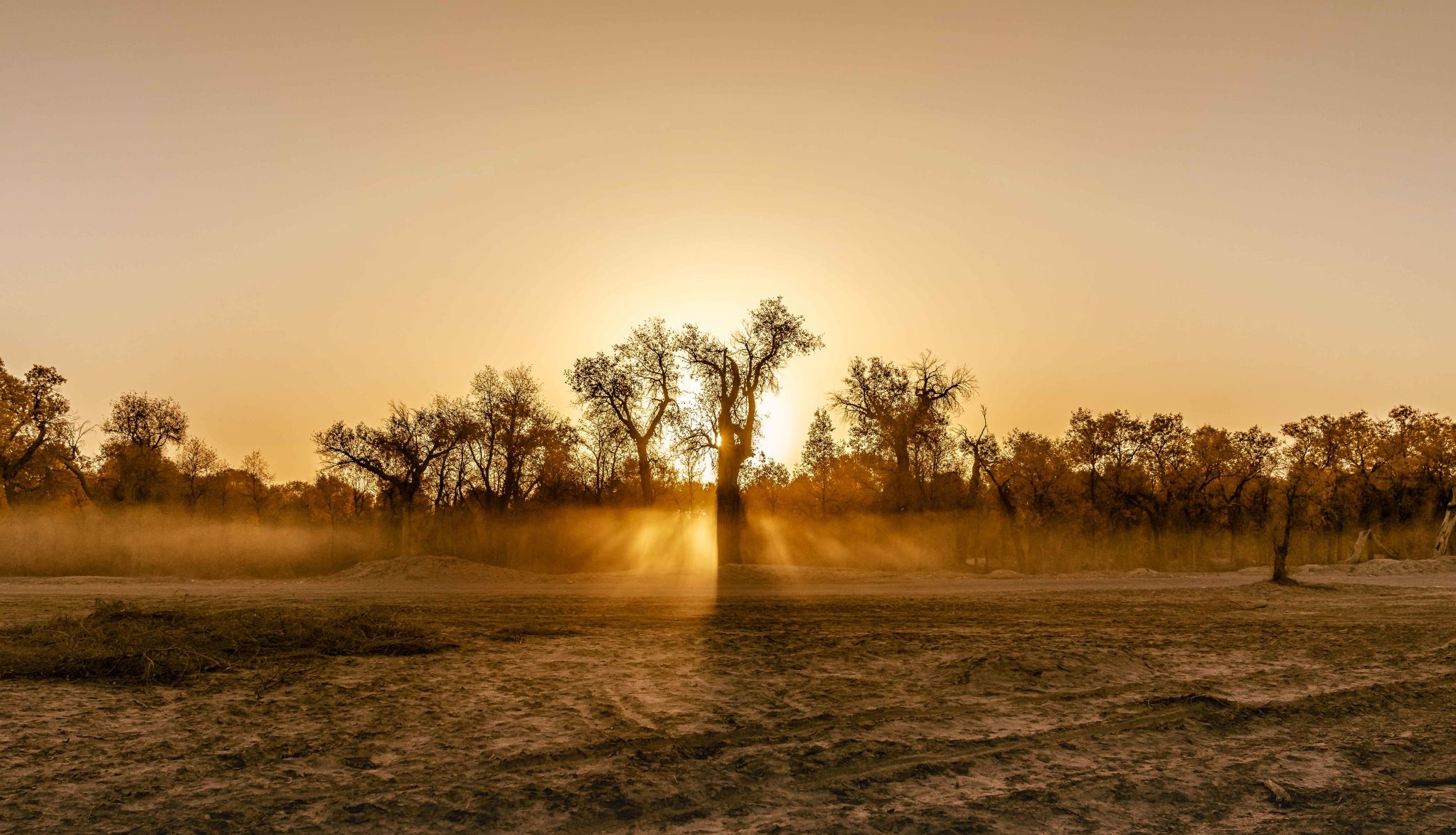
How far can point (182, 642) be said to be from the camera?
1050cm

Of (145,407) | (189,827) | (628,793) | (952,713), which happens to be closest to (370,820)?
(189,827)

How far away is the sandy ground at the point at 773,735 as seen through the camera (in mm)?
5781

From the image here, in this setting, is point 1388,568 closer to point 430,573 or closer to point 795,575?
point 795,575

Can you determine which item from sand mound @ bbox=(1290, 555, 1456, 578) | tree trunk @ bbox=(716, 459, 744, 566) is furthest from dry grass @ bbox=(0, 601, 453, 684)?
sand mound @ bbox=(1290, 555, 1456, 578)

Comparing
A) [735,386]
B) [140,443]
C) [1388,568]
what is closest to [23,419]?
[140,443]

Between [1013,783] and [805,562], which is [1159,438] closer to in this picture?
[805,562]

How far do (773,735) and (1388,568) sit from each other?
39785mm

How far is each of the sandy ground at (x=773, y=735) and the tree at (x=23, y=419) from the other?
4307 centimetres

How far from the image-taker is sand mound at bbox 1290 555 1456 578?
36.2 meters

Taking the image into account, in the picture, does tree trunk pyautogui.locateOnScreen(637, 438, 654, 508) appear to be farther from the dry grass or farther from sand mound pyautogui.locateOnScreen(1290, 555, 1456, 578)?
the dry grass

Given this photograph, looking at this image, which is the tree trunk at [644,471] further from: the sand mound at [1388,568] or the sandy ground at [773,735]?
the sandy ground at [773,735]

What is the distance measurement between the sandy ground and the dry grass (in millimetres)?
477

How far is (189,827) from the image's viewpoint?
538 centimetres

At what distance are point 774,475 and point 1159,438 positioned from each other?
1050 inches
